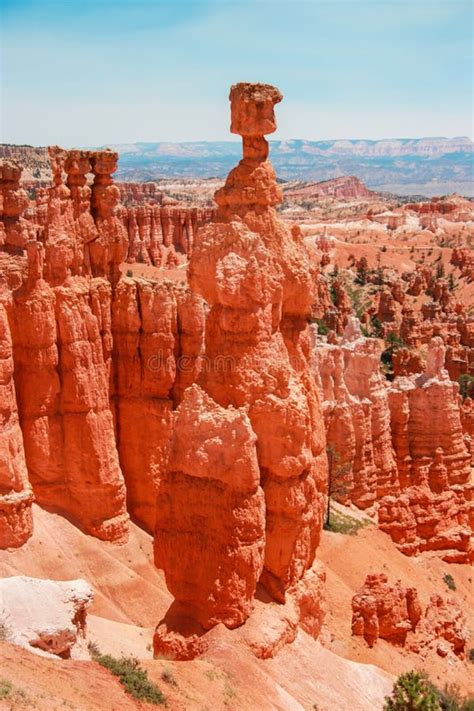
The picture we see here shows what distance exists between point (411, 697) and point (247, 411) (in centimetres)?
525

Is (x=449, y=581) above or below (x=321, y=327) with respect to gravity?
below

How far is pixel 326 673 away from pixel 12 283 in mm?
13185

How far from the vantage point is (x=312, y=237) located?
112 m

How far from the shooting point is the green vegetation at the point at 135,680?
10414 mm

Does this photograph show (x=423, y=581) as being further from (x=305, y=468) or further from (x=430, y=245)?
(x=430, y=245)

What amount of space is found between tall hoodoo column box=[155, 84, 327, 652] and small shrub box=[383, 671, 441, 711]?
92.6 inches

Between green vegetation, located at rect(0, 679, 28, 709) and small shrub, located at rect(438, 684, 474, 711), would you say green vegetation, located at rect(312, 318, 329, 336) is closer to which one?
small shrub, located at rect(438, 684, 474, 711)

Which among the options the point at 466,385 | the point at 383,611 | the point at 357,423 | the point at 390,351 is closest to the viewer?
the point at 383,611

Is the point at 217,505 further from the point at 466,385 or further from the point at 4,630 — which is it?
the point at 466,385

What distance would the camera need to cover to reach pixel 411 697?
12.9 m

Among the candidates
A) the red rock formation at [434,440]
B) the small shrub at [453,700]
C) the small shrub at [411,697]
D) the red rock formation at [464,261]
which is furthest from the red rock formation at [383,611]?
the red rock formation at [464,261]

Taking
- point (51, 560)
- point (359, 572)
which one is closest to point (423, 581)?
point (359, 572)

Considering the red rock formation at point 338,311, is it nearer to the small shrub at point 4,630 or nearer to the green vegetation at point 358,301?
the green vegetation at point 358,301

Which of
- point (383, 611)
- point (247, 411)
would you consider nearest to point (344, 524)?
point (383, 611)
